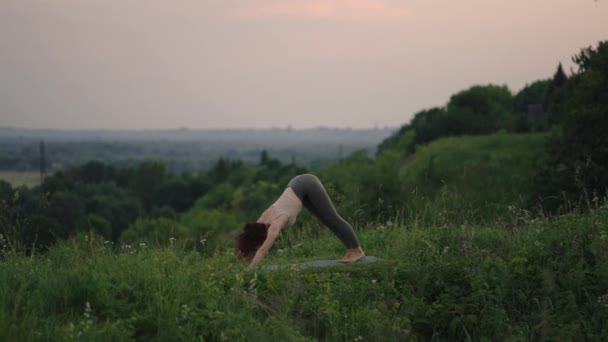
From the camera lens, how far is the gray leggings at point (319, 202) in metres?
10.1

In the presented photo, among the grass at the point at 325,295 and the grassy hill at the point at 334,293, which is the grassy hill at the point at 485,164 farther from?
the grass at the point at 325,295

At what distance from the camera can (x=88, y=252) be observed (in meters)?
9.75

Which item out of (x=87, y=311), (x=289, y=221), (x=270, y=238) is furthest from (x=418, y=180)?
(x=87, y=311)

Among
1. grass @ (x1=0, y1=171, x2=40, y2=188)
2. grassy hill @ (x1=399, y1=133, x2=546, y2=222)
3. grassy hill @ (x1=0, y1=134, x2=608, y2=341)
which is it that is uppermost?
grassy hill @ (x1=0, y1=134, x2=608, y2=341)

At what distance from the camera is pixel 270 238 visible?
9.27 meters

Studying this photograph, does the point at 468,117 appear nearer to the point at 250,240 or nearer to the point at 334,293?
the point at 250,240

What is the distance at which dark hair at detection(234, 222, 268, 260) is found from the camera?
9.57 meters

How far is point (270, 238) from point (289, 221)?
58 cm

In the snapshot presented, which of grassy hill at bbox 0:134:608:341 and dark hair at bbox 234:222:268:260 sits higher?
dark hair at bbox 234:222:268:260

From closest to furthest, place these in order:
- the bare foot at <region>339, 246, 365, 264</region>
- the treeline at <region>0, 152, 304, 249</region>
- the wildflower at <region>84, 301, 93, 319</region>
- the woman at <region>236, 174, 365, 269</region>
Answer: the wildflower at <region>84, 301, 93, 319</region> < the woman at <region>236, 174, 365, 269</region> < the bare foot at <region>339, 246, 365, 264</region> < the treeline at <region>0, 152, 304, 249</region>

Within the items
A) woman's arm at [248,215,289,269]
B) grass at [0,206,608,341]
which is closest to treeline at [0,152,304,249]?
woman's arm at [248,215,289,269]

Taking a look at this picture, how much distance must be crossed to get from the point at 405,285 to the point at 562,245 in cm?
211

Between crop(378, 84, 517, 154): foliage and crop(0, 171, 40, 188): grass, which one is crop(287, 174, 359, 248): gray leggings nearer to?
crop(378, 84, 517, 154): foliage

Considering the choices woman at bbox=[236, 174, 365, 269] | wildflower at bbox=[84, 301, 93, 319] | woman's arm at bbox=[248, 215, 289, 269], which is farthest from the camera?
woman at bbox=[236, 174, 365, 269]
